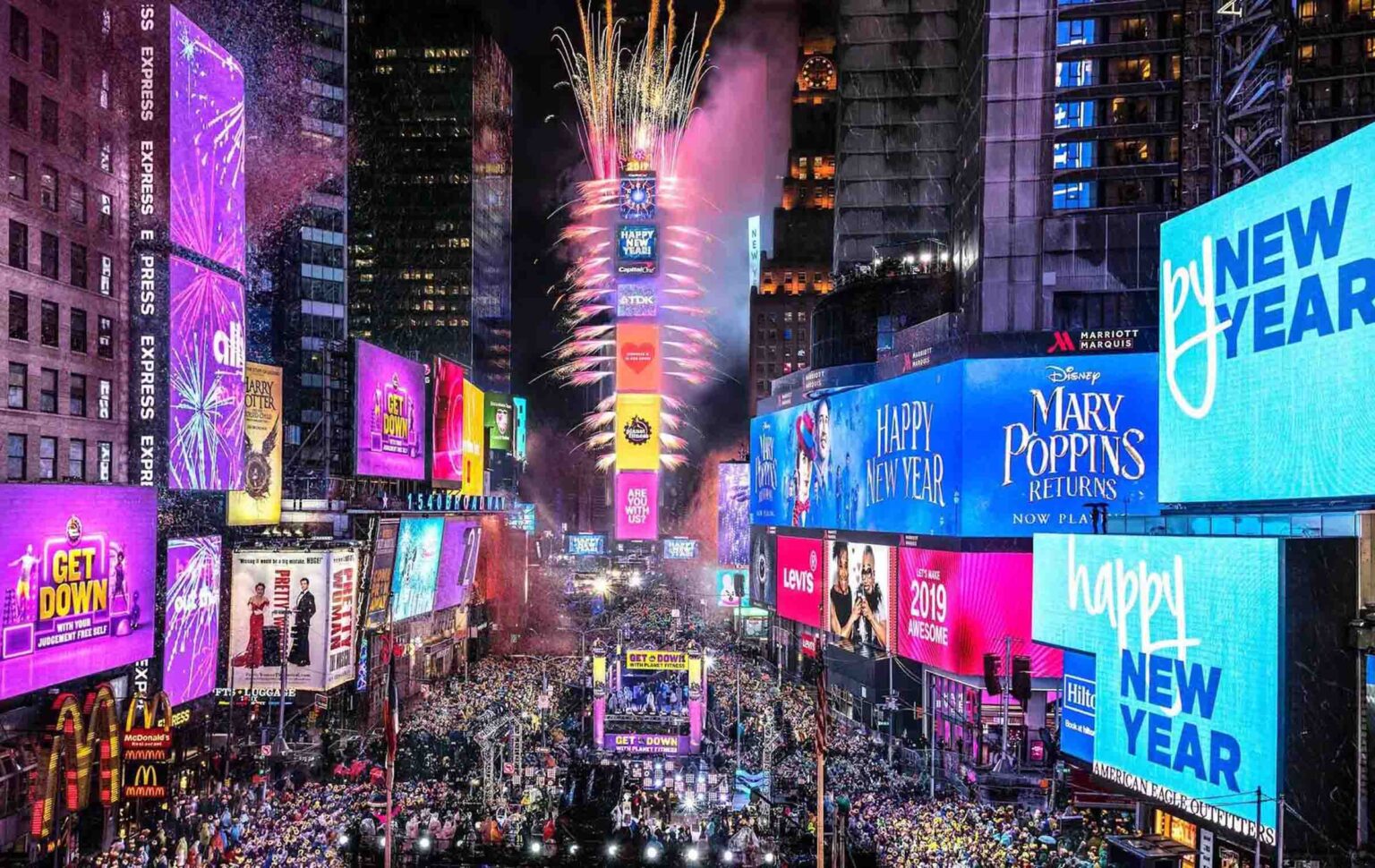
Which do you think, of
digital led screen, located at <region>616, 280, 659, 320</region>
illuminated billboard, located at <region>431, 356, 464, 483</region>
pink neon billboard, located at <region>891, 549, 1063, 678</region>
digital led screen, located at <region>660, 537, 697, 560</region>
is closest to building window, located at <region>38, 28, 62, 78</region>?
→ illuminated billboard, located at <region>431, 356, 464, 483</region>

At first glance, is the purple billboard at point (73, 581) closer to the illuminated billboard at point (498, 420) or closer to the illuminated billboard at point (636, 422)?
the illuminated billboard at point (498, 420)

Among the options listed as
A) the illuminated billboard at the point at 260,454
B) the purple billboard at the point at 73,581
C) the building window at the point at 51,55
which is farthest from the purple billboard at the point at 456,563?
the building window at the point at 51,55

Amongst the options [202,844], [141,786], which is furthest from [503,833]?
[141,786]

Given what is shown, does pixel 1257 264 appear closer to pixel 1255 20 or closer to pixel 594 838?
pixel 1255 20

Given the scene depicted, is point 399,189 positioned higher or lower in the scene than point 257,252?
higher

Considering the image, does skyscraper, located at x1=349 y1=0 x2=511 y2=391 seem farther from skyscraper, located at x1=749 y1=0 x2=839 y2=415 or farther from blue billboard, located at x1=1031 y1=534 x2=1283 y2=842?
blue billboard, located at x1=1031 y1=534 x2=1283 y2=842

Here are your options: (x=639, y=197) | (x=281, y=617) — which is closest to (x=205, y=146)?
(x=281, y=617)
